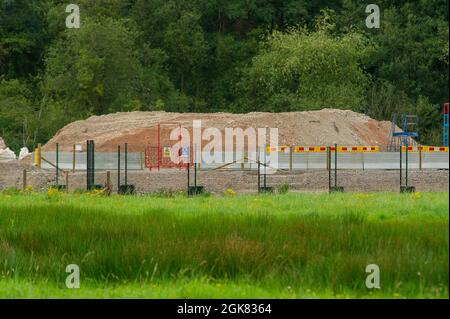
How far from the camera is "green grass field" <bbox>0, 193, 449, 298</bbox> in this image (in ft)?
38.7

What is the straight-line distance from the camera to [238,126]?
53.8 metres

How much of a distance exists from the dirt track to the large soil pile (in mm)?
11177

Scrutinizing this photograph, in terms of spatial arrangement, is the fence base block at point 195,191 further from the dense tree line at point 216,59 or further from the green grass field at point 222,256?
the dense tree line at point 216,59

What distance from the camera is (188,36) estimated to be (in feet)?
260

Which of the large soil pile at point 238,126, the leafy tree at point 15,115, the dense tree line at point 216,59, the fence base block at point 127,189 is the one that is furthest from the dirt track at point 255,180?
the dense tree line at point 216,59

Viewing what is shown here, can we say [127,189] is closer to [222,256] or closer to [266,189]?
[266,189]

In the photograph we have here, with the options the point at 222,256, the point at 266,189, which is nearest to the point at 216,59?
the point at 266,189

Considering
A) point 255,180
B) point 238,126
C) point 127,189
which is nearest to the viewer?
point 127,189

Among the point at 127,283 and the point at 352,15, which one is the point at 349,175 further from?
the point at 352,15

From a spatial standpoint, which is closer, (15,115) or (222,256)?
(222,256)

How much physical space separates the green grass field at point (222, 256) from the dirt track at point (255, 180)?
63.5 ft

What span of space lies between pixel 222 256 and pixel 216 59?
67926 mm

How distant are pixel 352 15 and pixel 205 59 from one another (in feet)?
37.1
